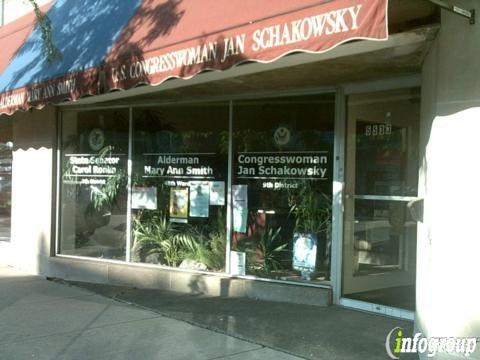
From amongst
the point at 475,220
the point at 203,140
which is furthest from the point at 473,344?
the point at 203,140

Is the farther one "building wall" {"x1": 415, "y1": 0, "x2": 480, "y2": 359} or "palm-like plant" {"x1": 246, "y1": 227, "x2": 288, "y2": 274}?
"palm-like plant" {"x1": 246, "y1": 227, "x2": 288, "y2": 274}

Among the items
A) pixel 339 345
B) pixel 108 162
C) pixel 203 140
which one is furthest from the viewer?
pixel 108 162

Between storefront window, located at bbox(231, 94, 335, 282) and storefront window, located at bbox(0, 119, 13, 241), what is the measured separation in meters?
5.15

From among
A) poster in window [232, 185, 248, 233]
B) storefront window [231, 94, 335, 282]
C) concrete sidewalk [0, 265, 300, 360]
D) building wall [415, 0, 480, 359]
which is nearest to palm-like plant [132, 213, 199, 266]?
poster in window [232, 185, 248, 233]

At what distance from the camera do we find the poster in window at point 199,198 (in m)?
7.94

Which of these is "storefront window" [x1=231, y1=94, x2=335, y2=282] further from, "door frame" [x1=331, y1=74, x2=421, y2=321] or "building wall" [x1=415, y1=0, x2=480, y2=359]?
"building wall" [x1=415, y1=0, x2=480, y2=359]

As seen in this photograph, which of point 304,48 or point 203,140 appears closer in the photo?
point 304,48

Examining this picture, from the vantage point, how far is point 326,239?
6930 mm

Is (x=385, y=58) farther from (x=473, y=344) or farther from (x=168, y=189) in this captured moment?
(x=168, y=189)

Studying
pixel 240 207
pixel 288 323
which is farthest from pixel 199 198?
pixel 288 323

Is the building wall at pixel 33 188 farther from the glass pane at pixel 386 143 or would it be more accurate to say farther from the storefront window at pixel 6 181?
the glass pane at pixel 386 143

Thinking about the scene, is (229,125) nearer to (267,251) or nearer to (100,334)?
(267,251)

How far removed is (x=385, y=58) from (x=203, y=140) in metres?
3.11
